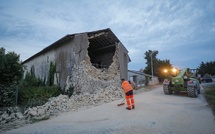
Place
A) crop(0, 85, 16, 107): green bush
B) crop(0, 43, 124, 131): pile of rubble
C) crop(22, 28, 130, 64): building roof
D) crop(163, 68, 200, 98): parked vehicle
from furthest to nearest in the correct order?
crop(22, 28, 130, 64): building roof
crop(163, 68, 200, 98): parked vehicle
crop(0, 85, 16, 107): green bush
crop(0, 43, 124, 131): pile of rubble

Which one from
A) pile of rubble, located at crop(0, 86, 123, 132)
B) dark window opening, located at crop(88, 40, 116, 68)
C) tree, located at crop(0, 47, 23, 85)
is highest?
dark window opening, located at crop(88, 40, 116, 68)

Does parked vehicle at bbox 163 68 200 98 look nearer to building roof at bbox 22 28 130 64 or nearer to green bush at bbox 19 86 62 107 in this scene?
building roof at bbox 22 28 130 64

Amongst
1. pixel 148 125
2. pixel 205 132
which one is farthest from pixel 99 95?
pixel 205 132

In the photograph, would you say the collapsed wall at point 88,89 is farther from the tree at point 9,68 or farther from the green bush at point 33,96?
the tree at point 9,68

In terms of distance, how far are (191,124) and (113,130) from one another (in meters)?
2.71

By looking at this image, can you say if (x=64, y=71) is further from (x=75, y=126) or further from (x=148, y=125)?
(x=148, y=125)

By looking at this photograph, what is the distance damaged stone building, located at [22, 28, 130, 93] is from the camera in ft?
39.1

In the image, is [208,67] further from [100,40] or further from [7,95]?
[7,95]

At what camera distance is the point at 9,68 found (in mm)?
9414

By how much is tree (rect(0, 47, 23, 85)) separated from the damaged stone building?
97cm

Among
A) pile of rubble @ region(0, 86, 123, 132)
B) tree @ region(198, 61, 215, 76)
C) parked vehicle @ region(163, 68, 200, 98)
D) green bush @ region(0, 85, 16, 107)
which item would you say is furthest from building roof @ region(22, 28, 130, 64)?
tree @ region(198, 61, 215, 76)

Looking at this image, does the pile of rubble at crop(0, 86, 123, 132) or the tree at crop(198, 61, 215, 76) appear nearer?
the pile of rubble at crop(0, 86, 123, 132)

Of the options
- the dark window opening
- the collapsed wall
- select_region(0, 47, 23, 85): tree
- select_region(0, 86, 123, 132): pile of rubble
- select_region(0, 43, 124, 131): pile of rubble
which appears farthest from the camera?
the dark window opening

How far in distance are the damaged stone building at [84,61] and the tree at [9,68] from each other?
3.17 ft
